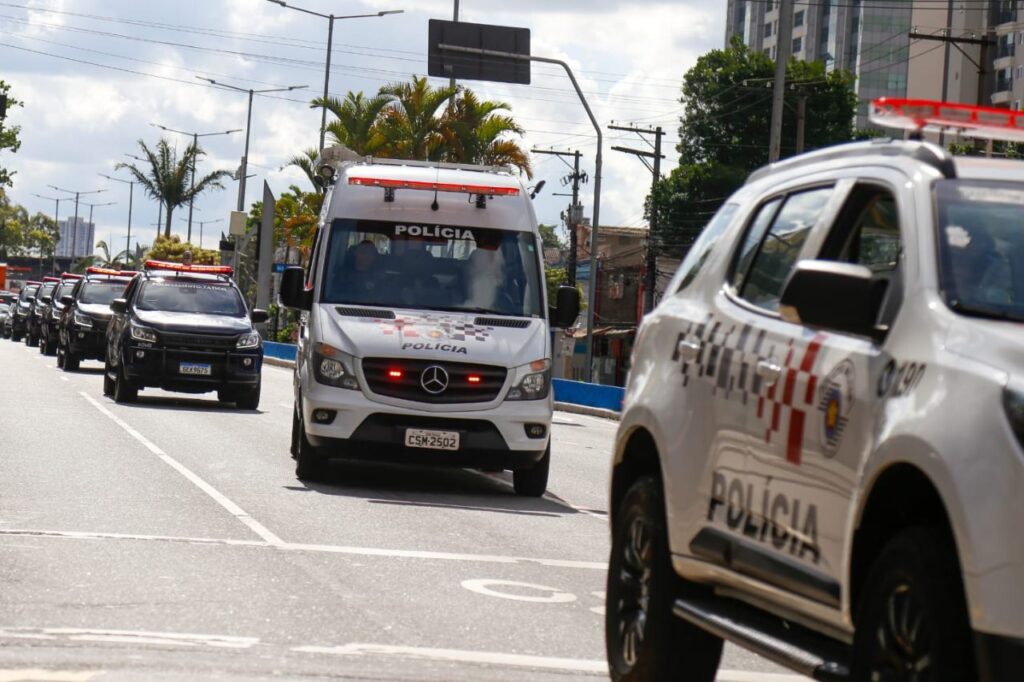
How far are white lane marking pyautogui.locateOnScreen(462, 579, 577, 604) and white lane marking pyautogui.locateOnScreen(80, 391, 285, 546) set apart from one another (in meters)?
1.77

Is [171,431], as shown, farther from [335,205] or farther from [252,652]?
[252,652]

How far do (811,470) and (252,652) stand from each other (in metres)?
3.00

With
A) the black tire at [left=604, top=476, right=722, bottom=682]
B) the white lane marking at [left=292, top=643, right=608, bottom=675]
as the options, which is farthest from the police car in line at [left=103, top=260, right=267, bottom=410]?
the black tire at [left=604, top=476, right=722, bottom=682]

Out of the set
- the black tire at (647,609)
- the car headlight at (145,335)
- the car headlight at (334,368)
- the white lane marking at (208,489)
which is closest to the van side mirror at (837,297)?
the black tire at (647,609)

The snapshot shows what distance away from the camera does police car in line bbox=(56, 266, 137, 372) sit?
34.6 metres

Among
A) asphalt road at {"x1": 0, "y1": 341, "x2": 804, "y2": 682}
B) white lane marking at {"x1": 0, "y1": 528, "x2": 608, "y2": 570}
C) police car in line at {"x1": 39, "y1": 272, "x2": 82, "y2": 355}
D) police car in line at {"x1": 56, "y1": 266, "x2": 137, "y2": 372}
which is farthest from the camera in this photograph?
police car in line at {"x1": 39, "y1": 272, "x2": 82, "y2": 355}

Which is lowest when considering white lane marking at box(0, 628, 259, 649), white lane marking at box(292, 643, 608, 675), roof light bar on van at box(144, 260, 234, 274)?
white lane marking at box(0, 628, 259, 649)

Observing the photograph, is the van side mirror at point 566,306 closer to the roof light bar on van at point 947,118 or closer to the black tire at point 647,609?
the black tire at point 647,609

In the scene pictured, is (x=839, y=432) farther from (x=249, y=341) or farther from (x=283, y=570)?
(x=249, y=341)

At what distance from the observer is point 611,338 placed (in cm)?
8700

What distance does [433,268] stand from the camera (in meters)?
15.8

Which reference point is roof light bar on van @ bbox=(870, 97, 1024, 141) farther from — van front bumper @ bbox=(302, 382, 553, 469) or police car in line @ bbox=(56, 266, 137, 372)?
police car in line @ bbox=(56, 266, 137, 372)

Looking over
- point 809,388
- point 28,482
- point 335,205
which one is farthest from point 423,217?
point 809,388

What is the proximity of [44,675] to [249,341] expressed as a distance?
19387 mm
